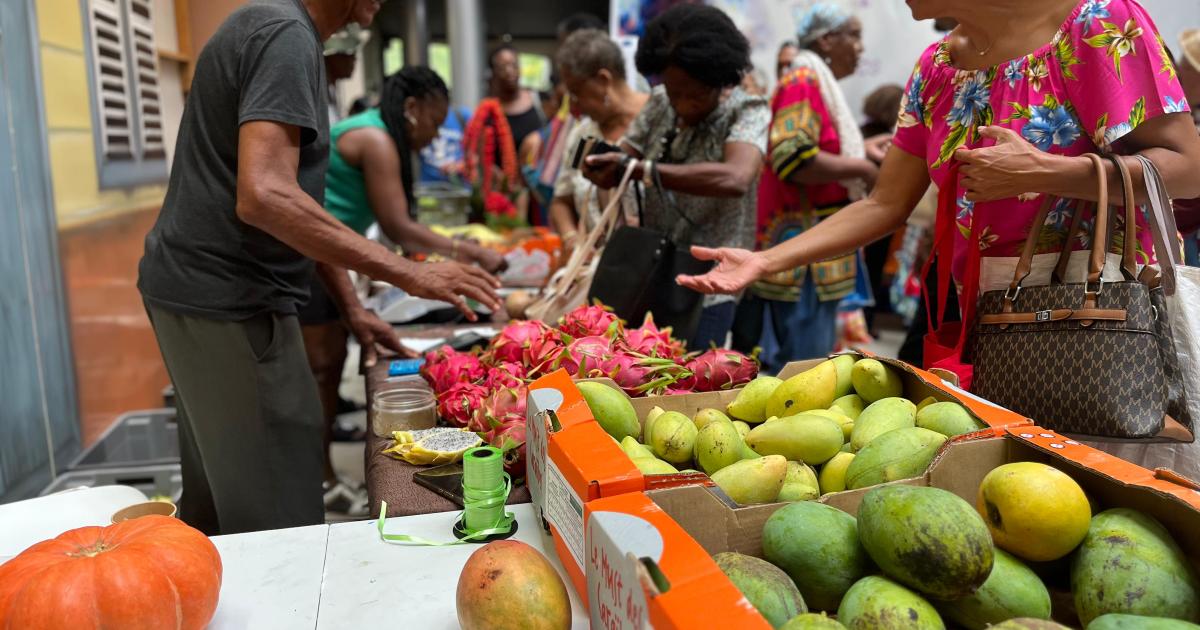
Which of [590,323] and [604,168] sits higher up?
[604,168]

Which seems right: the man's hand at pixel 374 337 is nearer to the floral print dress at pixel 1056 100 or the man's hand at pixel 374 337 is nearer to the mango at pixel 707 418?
the mango at pixel 707 418

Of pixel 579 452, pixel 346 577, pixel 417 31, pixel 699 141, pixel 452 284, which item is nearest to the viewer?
pixel 579 452

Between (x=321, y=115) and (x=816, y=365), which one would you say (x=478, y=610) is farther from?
(x=321, y=115)

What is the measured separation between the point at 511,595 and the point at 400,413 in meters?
0.85

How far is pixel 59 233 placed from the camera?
3057 millimetres

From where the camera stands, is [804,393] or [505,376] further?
[505,376]

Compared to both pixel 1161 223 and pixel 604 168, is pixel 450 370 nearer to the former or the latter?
pixel 604 168

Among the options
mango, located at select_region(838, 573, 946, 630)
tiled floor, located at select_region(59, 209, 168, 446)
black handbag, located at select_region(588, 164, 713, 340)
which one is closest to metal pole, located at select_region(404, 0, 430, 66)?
tiled floor, located at select_region(59, 209, 168, 446)

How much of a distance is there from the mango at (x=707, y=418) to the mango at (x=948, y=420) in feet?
0.93

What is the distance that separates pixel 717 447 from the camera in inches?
44.3

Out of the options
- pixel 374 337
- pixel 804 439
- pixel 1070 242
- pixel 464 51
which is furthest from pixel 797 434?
pixel 464 51

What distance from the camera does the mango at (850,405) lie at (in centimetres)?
130

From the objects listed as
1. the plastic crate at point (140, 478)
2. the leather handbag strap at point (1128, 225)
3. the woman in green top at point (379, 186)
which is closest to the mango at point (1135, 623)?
the leather handbag strap at point (1128, 225)

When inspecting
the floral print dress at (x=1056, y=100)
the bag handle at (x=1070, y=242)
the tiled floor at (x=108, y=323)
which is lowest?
the tiled floor at (x=108, y=323)
